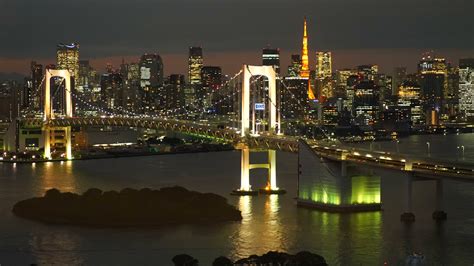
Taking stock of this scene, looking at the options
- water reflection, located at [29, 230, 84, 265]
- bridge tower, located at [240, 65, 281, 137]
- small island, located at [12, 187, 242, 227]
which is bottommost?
water reflection, located at [29, 230, 84, 265]

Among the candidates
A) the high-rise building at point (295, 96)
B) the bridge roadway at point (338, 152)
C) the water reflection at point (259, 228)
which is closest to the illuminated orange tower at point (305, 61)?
the high-rise building at point (295, 96)

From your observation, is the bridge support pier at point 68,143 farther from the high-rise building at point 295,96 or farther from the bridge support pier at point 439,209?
the high-rise building at point 295,96

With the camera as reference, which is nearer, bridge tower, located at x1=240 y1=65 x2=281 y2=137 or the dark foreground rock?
the dark foreground rock

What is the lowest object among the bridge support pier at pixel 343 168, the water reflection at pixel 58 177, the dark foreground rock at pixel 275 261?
the dark foreground rock at pixel 275 261

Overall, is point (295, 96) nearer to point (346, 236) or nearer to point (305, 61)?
point (305, 61)

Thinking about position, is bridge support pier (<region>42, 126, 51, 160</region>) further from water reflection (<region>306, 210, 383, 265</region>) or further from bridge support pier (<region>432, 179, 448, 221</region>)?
bridge support pier (<region>432, 179, 448, 221</region>)

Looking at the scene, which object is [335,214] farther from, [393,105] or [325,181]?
[393,105]

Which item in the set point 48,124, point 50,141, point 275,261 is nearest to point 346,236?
point 275,261

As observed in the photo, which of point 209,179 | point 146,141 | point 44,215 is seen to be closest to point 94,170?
point 209,179

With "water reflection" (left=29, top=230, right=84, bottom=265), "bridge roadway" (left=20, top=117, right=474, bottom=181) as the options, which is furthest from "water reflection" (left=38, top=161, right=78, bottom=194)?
"water reflection" (left=29, top=230, right=84, bottom=265)
